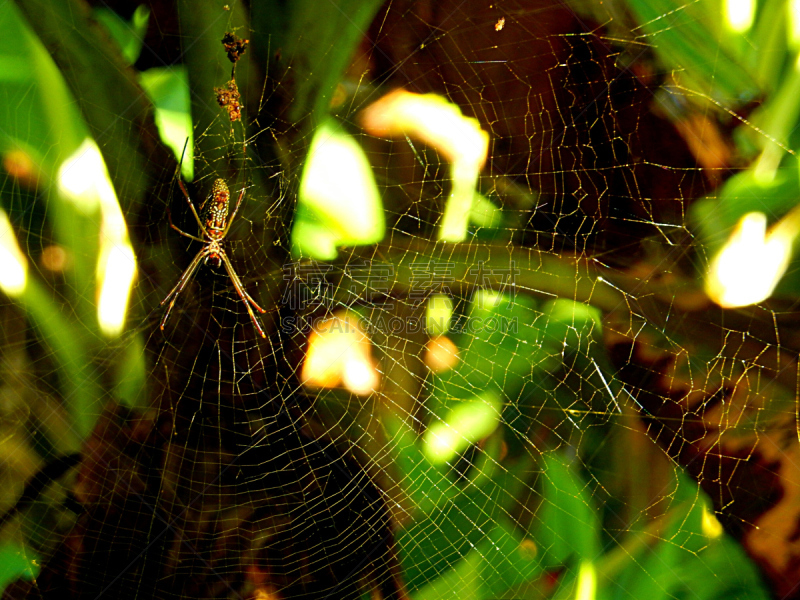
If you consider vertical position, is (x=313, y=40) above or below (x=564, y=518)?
above

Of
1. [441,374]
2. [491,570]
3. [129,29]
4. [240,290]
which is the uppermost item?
[129,29]

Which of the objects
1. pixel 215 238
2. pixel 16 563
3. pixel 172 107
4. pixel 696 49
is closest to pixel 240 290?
pixel 215 238

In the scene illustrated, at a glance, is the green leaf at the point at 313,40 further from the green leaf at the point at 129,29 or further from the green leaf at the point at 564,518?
the green leaf at the point at 564,518

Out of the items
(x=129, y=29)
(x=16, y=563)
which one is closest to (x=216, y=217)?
(x=129, y=29)

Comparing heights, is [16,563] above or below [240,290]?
below

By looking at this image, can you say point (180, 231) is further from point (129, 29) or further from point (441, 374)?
point (441, 374)

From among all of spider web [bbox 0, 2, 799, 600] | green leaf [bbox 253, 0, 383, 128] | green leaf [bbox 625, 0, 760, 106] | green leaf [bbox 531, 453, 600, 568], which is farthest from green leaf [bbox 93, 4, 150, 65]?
green leaf [bbox 531, 453, 600, 568]

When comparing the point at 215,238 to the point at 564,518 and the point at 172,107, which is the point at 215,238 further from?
the point at 564,518
